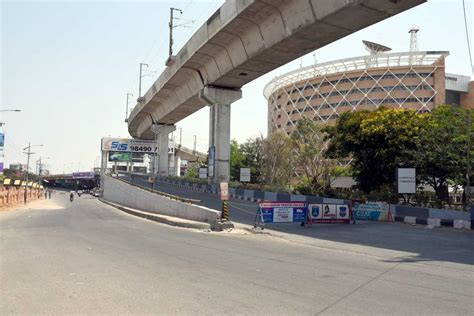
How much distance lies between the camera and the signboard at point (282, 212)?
1978cm

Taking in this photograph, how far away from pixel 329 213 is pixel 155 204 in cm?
1448

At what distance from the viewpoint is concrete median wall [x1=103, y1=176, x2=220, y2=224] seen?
21.9 metres

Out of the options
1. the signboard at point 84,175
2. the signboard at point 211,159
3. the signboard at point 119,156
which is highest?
the signboard at point 119,156

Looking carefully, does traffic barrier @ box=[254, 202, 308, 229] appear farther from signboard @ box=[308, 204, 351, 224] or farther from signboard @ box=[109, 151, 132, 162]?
signboard @ box=[109, 151, 132, 162]

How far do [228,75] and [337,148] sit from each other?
9828 mm

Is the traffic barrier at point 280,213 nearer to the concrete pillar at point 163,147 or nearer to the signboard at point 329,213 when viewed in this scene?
the signboard at point 329,213

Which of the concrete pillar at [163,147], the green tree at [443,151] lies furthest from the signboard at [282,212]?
the concrete pillar at [163,147]

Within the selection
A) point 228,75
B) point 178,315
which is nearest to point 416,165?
point 228,75

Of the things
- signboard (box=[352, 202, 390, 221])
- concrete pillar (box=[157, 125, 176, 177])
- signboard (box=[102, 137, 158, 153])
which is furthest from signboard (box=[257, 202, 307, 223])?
signboard (box=[102, 137, 158, 153])

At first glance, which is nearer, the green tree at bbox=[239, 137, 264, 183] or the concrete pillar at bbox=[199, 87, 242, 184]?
the concrete pillar at bbox=[199, 87, 242, 184]

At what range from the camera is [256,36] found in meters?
24.9

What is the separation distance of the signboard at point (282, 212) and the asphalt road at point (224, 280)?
5712mm

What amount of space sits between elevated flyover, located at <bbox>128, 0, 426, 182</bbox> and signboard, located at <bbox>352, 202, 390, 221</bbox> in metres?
9.07

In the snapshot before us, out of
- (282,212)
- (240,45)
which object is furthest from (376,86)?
(282,212)
